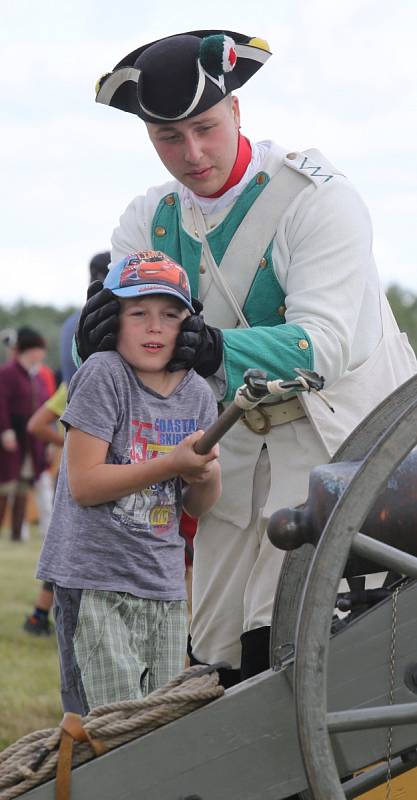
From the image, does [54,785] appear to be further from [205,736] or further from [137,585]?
[137,585]

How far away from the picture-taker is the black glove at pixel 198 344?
3.14 meters

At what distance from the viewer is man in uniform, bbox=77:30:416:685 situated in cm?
320

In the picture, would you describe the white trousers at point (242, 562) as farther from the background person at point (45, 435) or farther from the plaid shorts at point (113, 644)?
the background person at point (45, 435)

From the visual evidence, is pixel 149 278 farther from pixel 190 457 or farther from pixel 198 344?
pixel 190 457

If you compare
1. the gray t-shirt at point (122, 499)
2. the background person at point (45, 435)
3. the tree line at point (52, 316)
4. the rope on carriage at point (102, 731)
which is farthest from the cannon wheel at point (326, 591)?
the tree line at point (52, 316)

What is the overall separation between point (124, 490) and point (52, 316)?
120 ft

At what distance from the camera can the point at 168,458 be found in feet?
10.0

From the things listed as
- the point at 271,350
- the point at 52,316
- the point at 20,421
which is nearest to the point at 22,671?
the point at 271,350

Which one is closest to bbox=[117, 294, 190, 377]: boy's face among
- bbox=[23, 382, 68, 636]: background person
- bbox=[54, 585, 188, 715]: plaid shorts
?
bbox=[54, 585, 188, 715]: plaid shorts

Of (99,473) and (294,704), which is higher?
(99,473)

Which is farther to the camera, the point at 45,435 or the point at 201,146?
the point at 45,435

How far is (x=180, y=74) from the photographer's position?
3246 millimetres

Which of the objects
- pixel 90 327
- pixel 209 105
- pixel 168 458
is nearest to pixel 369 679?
pixel 168 458

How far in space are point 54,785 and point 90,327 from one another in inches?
45.2
